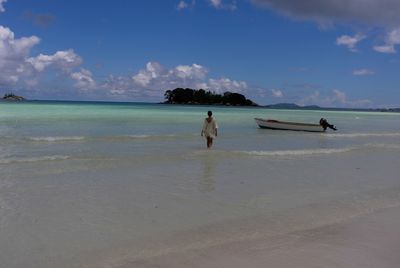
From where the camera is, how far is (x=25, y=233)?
20.1ft

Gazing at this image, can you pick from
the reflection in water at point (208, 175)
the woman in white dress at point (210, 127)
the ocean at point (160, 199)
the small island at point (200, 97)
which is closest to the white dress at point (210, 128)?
the woman in white dress at point (210, 127)

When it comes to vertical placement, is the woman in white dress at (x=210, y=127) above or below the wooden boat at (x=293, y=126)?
above

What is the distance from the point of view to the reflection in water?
31.5 feet

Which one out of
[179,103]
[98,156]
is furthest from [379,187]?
[179,103]

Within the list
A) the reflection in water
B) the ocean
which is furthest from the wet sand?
the reflection in water

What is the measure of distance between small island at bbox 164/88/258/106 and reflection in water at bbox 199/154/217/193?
14939 centimetres

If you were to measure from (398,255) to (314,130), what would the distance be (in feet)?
88.7

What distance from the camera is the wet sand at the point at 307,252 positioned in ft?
16.5

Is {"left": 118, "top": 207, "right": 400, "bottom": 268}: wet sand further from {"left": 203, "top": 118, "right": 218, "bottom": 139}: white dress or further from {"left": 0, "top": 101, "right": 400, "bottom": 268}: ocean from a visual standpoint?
{"left": 203, "top": 118, "right": 218, "bottom": 139}: white dress

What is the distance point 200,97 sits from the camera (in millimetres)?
164875

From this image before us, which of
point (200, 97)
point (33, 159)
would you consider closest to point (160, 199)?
point (33, 159)

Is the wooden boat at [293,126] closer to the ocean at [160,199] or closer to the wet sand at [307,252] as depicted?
the ocean at [160,199]

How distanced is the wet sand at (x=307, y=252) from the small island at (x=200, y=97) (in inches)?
6211

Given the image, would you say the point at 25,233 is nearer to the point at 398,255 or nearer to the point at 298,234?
the point at 298,234
